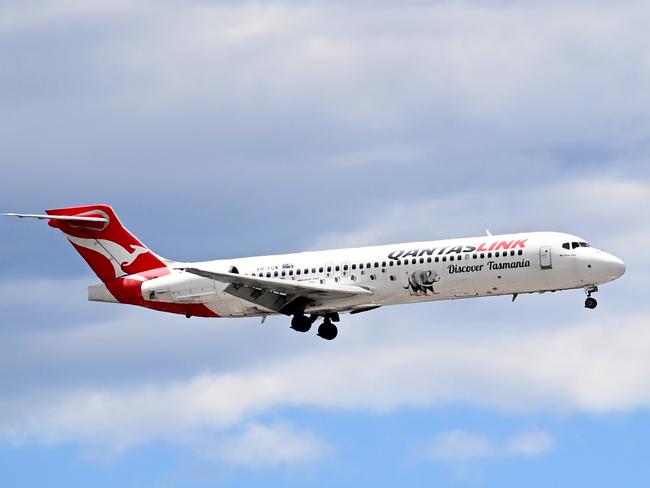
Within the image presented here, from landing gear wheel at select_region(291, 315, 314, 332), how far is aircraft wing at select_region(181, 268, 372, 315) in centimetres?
40

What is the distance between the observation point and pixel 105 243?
81.0 m

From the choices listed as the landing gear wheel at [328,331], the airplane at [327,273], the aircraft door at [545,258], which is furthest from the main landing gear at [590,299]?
the landing gear wheel at [328,331]

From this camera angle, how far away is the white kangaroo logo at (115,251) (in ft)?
263

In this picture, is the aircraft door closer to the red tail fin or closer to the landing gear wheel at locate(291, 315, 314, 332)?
the landing gear wheel at locate(291, 315, 314, 332)

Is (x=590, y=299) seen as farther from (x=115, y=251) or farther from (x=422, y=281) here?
(x=115, y=251)

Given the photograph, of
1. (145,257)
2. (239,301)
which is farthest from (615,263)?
(145,257)

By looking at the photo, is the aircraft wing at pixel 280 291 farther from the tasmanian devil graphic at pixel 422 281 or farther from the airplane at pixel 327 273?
the tasmanian devil graphic at pixel 422 281

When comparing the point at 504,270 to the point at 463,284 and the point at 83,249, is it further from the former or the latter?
the point at 83,249

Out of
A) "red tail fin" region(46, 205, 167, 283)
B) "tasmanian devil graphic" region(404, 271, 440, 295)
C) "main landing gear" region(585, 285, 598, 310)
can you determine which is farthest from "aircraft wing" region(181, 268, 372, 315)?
"main landing gear" region(585, 285, 598, 310)

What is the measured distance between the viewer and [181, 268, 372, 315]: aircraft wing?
72062mm

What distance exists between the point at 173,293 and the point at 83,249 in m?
7.13

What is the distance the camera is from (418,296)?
236 feet

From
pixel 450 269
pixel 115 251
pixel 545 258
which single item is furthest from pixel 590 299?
pixel 115 251

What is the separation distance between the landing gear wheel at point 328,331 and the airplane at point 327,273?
51 millimetres
